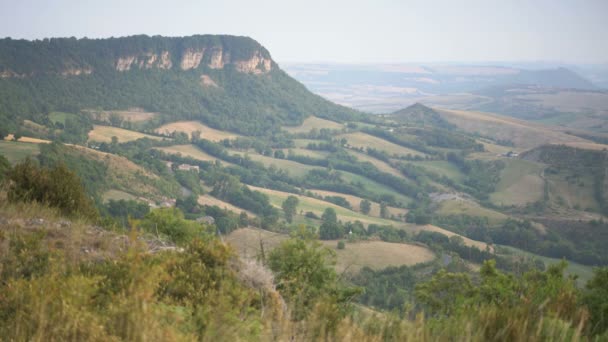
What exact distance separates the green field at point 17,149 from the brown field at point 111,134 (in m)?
43.9

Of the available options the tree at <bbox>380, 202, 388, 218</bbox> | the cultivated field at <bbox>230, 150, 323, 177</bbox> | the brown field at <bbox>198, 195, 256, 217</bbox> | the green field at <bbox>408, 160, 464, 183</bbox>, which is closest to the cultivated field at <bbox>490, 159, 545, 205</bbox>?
the green field at <bbox>408, 160, 464, 183</bbox>

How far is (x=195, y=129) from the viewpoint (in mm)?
183875

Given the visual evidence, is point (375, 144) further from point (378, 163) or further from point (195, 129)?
point (195, 129)

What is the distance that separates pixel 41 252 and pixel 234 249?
344 cm

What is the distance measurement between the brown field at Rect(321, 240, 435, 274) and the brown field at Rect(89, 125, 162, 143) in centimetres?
9142

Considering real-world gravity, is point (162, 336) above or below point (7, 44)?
below

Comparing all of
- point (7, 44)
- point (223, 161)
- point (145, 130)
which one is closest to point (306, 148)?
point (223, 161)

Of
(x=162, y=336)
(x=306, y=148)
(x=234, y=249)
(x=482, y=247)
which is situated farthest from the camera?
(x=306, y=148)

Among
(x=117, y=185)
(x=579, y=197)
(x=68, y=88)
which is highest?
(x=68, y=88)

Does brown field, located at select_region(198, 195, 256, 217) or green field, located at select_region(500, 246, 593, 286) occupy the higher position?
brown field, located at select_region(198, 195, 256, 217)

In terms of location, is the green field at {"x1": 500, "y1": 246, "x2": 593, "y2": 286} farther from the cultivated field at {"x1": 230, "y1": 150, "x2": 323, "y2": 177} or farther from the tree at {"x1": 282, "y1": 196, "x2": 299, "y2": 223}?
the cultivated field at {"x1": 230, "y1": 150, "x2": 323, "y2": 177}

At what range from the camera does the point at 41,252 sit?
8.41m

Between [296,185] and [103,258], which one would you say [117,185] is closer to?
[296,185]

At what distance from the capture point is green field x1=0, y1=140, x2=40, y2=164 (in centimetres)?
8192
